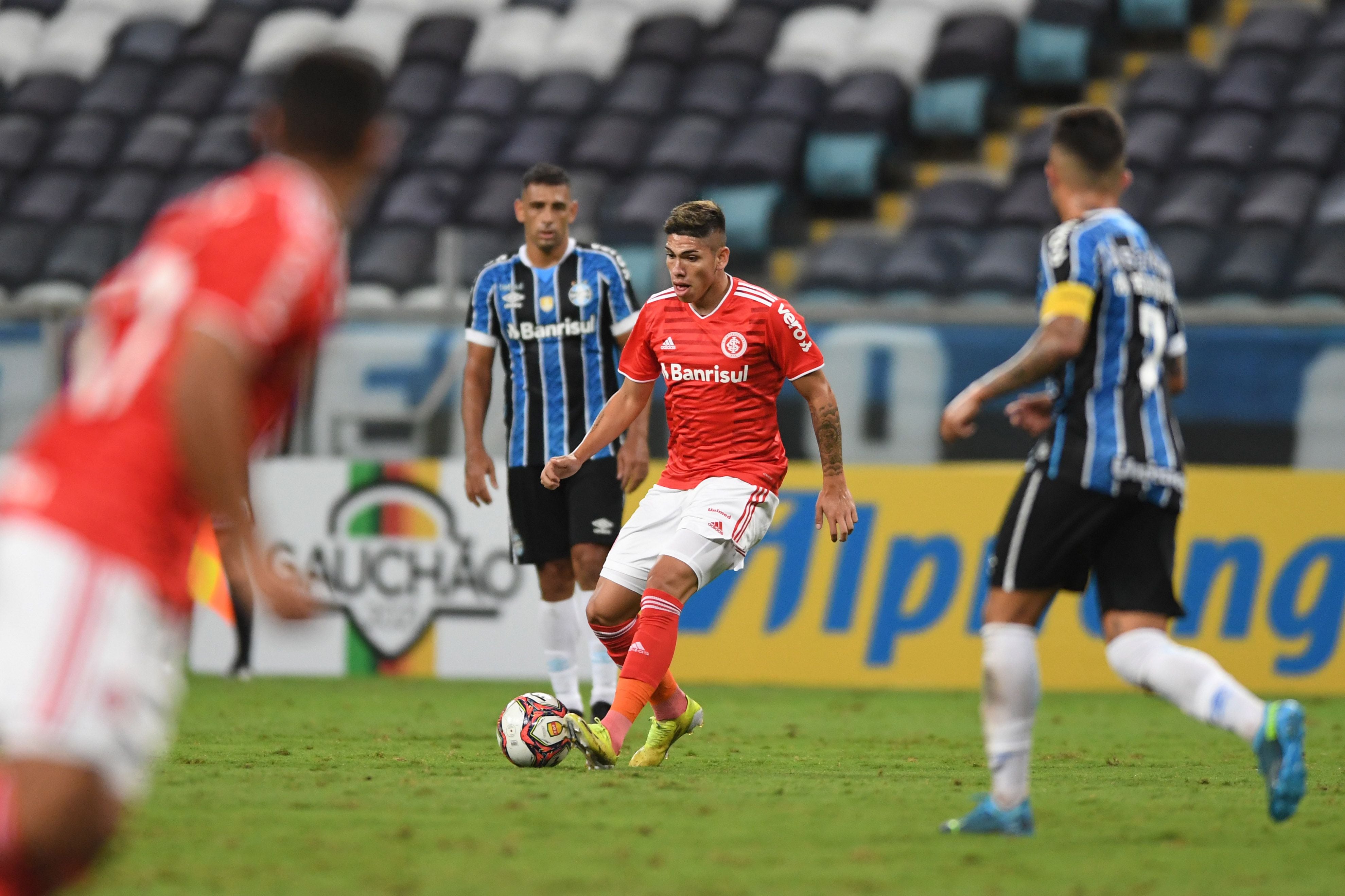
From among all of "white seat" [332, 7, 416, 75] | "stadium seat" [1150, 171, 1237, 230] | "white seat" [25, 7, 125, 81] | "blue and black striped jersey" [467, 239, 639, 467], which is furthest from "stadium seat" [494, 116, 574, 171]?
"blue and black striped jersey" [467, 239, 639, 467]

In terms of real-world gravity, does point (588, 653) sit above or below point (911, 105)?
below

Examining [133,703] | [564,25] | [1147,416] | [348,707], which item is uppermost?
[564,25]

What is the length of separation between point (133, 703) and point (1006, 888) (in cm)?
216

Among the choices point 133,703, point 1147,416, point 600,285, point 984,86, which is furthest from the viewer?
point 984,86

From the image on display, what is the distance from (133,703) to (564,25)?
17.0m

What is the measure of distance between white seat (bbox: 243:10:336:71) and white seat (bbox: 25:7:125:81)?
1870 mm

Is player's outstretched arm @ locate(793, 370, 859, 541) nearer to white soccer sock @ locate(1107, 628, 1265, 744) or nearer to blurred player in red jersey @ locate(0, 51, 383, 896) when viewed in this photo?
white soccer sock @ locate(1107, 628, 1265, 744)

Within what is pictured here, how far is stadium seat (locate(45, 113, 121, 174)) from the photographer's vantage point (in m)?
18.7

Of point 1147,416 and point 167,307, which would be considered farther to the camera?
point 1147,416

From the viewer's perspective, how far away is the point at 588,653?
11586 mm

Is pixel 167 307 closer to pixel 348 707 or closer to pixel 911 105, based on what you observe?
pixel 348 707

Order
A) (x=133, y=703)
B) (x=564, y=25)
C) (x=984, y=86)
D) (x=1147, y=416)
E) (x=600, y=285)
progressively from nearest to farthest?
(x=133, y=703), (x=1147, y=416), (x=600, y=285), (x=984, y=86), (x=564, y=25)

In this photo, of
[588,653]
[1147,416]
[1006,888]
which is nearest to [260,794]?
[1006,888]

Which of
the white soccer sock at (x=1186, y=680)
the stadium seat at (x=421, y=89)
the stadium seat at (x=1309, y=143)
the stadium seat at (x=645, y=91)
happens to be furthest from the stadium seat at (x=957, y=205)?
the white soccer sock at (x=1186, y=680)
